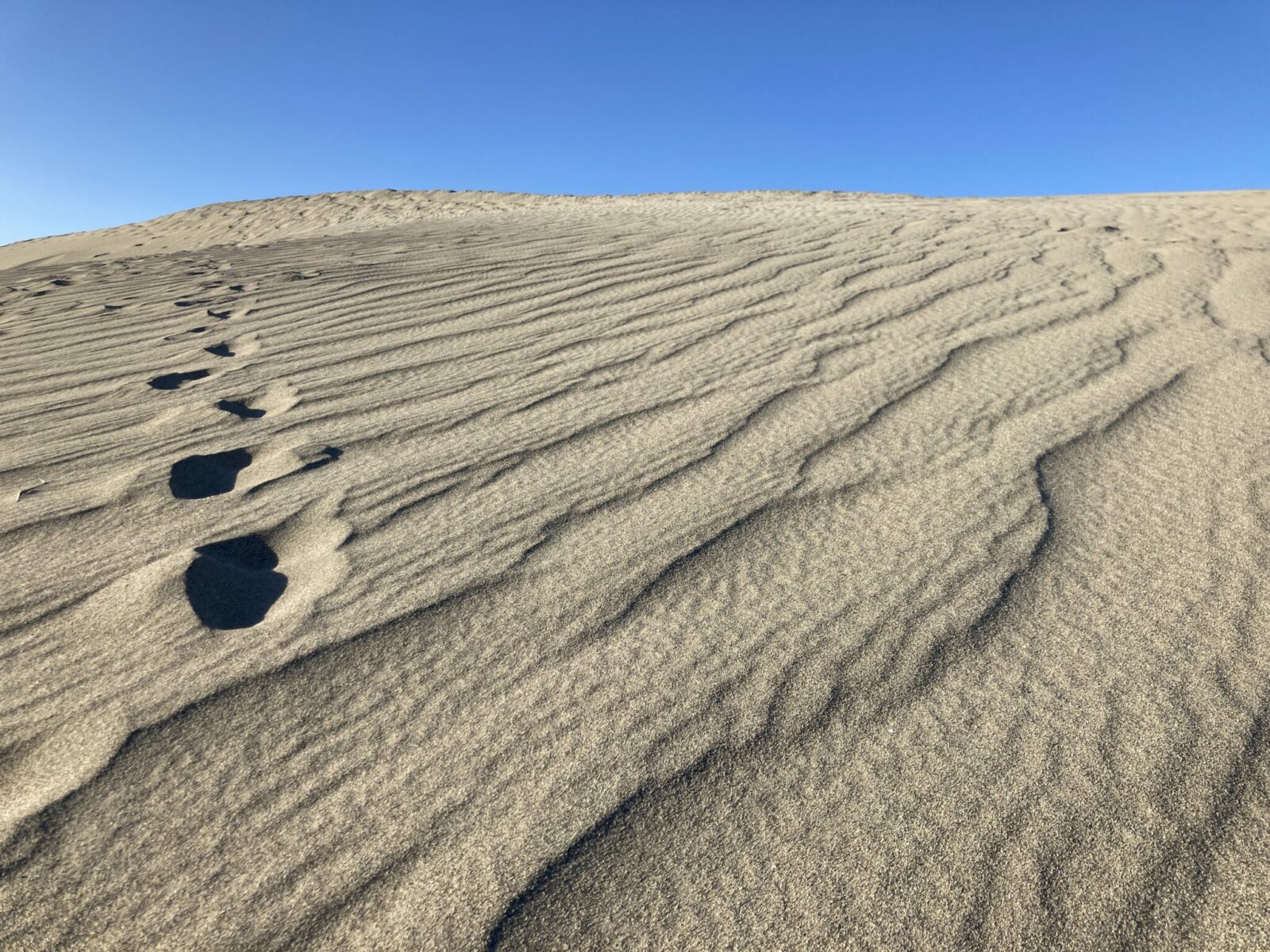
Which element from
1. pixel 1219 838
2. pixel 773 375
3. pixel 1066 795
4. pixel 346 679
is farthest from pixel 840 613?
pixel 773 375

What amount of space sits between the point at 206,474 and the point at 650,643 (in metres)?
1.32

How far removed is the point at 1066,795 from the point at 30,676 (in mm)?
1550

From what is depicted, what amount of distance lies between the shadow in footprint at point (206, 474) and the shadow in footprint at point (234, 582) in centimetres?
32

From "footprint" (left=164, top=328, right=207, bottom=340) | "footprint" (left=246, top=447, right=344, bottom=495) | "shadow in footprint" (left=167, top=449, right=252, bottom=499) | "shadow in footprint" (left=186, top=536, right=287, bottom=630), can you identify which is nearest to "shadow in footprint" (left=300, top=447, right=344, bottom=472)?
"footprint" (left=246, top=447, right=344, bottom=495)

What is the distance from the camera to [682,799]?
1.07 metres

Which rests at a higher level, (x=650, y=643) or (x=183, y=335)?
(x=183, y=335)

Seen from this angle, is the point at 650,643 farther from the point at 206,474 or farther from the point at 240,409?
the point at 240,409

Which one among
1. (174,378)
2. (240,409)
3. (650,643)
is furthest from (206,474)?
(650,643)

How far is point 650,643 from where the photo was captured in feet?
4.44

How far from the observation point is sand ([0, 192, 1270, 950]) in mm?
953

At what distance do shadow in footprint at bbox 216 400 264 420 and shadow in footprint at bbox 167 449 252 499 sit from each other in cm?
28

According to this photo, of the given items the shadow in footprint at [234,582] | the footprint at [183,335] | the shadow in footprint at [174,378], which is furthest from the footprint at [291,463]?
the footprint at [183,335]

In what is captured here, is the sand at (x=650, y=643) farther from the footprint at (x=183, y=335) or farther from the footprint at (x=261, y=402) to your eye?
the footprint at (x=183, y=335)

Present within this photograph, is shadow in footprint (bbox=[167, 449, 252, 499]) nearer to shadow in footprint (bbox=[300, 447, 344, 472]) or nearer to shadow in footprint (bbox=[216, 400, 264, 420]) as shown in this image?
shadow in footprint (bbox=[300, 447, 344, 472])
